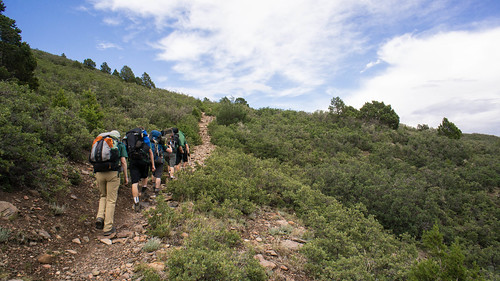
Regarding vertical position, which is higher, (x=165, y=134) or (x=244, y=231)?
(x=165, y=134)

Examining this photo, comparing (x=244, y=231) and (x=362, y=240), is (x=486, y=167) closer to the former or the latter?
(x=362, y=240)

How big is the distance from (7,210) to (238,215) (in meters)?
4.06

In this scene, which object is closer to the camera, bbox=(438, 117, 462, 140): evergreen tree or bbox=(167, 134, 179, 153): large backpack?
bbox=(167, 134, 179, 153): large backpack

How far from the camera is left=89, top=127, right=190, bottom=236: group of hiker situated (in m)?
4.43

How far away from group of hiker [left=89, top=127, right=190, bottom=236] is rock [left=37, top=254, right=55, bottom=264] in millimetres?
998

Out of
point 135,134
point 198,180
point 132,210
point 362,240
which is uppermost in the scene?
point 135,134

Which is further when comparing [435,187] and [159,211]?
[435,187]

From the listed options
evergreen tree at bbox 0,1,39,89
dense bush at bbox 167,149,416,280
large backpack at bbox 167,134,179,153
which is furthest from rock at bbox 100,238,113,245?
evergreen tree at bbox 0,1,39,89

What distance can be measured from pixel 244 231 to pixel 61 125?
18.6 feet

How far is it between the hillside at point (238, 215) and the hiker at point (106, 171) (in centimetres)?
32

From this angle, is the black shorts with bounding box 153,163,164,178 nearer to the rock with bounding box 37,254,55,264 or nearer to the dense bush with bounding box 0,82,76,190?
the dense bush with bounding box 0,82,76,190

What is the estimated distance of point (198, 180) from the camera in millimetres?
6695

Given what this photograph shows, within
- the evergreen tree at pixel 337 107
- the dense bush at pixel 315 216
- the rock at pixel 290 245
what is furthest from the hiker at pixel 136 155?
the evergreen tree at pixel 337 107

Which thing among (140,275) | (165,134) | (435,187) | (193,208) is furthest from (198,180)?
(435,187)
